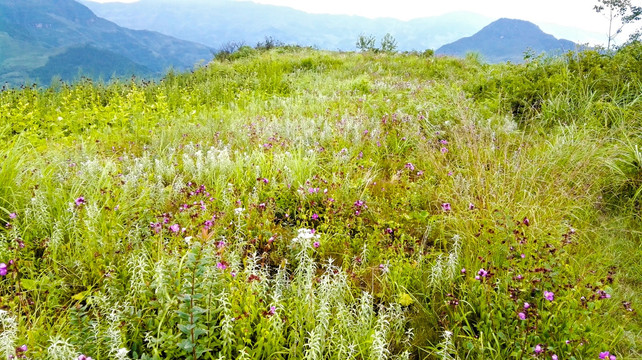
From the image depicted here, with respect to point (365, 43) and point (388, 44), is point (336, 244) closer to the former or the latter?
point (388, 44)

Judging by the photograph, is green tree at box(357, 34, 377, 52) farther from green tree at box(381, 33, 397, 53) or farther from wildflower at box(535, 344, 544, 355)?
wildflower at box(535, 344, 544, 355)

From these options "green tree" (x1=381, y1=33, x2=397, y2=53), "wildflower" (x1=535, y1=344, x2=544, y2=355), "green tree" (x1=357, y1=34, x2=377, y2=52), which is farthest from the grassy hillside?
"green tree" (x1=357, y1=34, x2=377, y2=52)

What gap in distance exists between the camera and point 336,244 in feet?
11.0

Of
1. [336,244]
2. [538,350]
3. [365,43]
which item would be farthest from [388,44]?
[538,350]

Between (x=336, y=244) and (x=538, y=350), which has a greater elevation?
(x=538, y=350)

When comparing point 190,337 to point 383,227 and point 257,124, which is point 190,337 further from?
point 257,124

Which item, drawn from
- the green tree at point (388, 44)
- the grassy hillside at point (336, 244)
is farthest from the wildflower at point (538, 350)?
the green tree at point (388, 44)

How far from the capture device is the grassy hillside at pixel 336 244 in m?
2.08

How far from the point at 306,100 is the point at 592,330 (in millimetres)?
8413

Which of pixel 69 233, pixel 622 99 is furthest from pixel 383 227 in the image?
pixel 622 99

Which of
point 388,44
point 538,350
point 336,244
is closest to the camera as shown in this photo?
point 538,350

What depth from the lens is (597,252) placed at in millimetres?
Result: 3330

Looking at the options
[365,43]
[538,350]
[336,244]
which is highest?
[365,43]

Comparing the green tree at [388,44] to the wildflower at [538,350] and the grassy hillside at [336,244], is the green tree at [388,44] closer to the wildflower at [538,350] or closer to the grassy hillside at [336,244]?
the grassy hillside at [336,244]
